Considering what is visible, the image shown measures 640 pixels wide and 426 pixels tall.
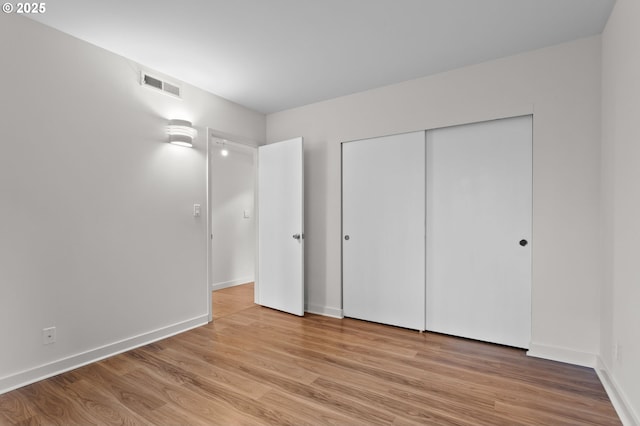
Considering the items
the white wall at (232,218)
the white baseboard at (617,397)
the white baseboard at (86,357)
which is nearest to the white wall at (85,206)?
the white baseboard at (86,357)

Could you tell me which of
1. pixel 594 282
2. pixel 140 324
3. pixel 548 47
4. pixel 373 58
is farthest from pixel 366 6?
pixel 140 324

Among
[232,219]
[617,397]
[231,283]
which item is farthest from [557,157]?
[231,283]

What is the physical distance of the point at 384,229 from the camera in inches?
134

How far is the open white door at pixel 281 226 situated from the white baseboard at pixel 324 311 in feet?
0.76

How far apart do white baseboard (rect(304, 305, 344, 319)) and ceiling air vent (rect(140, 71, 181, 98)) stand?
280 cm

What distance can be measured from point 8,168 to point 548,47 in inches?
163

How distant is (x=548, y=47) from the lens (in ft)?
8.38

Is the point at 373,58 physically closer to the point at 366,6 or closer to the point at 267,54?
the point at 366,6

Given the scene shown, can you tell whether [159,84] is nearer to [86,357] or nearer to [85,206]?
[85,206]

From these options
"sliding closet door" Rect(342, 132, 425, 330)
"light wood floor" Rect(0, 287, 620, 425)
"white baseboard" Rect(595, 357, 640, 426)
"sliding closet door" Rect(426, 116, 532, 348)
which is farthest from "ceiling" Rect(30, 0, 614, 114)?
"light wood floor" Rect(0, 287, 620, 425)

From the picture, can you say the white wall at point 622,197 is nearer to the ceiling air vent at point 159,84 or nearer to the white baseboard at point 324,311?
the white baseboard at point 324,311

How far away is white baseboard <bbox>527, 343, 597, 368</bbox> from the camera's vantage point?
94.7 inches

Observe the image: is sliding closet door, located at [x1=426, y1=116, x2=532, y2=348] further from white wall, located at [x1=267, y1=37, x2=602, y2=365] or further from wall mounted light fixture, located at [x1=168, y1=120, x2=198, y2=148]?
wall mounted light fixture, located at [x1=168, y1=120, x2=198, y2=148]

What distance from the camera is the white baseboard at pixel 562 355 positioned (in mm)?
2404
